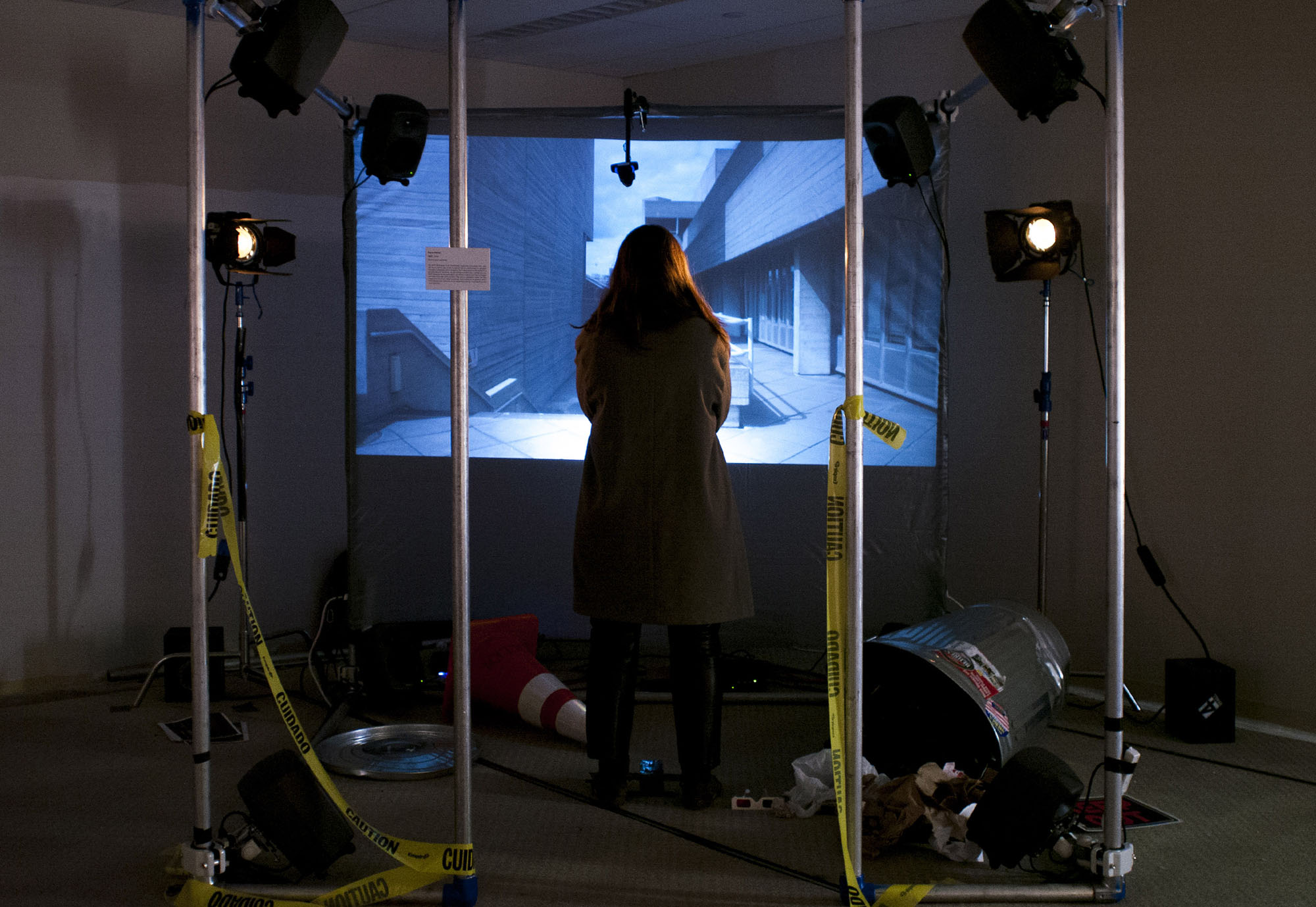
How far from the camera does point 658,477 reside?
8.61 ft

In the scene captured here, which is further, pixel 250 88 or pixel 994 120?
pixel 994 120

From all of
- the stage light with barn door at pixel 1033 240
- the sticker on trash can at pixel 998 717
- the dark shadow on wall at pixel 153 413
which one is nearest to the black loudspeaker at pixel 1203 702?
the stage light with barn door at pixel 1033 240

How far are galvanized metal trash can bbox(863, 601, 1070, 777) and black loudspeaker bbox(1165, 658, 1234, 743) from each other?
1.80 feet

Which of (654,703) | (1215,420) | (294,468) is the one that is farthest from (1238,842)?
(294,468)

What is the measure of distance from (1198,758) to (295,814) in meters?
2.64

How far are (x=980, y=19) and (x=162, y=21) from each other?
3.42m

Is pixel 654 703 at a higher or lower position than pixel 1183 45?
lower

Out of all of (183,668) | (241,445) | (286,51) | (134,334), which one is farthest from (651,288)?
(134,334)

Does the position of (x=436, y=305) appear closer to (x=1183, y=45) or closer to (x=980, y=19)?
(x=980, y=19)

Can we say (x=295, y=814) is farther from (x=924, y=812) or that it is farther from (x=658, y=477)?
(x=924, y=812)


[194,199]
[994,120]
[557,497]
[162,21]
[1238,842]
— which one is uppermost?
[162,21]

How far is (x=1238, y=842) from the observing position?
2564 mm

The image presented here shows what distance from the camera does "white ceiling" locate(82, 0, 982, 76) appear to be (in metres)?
4.14

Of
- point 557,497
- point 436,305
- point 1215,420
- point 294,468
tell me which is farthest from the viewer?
point 294,468
